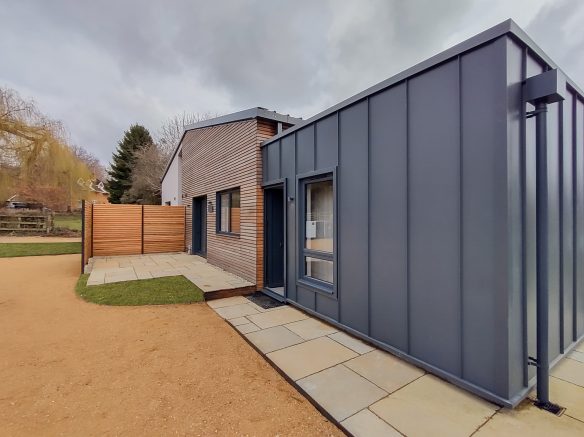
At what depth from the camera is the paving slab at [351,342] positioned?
128 inches

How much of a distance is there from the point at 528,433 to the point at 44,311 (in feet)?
21.2

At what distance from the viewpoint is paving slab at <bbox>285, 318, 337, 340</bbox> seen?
371 cm

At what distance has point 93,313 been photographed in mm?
4559

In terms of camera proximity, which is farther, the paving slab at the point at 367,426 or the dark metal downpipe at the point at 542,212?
the dark metal downpipe at the point at 542,212

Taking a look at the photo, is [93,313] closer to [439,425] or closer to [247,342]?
[247,342]

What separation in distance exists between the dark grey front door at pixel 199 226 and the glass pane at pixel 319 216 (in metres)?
6.82

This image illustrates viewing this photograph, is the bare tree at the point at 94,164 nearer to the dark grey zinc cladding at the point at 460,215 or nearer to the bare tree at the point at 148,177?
the bare tree at the point at 148,177

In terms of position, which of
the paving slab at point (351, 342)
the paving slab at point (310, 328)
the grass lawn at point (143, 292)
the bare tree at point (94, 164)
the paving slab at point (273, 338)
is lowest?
the paving slab at point (273, 338)

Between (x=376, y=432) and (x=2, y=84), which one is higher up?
(x=2, y=84)

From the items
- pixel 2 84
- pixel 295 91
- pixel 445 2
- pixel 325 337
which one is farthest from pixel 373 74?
pixel 2 84

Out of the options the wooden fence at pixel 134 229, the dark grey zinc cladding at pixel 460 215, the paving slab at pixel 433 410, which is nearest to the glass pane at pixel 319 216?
the dark grey zinc cladding at pixel 460 215

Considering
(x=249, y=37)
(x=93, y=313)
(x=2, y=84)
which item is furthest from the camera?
(x=2, y=84)

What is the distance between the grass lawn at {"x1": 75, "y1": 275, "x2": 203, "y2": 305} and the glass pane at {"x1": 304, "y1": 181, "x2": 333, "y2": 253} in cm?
247

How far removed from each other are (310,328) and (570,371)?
2.77 metres
